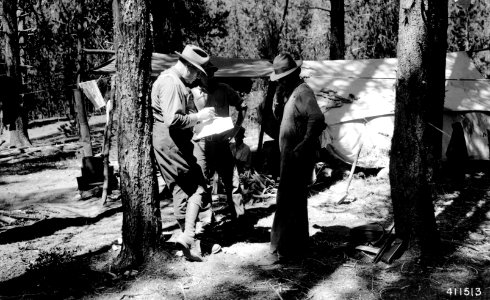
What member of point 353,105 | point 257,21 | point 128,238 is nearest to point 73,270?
point 128,238

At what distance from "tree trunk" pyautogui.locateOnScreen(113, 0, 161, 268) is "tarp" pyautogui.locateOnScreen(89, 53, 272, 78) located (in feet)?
16.8

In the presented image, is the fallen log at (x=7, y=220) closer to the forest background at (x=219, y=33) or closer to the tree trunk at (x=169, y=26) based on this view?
the forest background at (x=219, y=33)

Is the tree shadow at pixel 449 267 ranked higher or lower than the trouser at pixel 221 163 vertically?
lower

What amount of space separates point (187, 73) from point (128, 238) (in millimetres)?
1677

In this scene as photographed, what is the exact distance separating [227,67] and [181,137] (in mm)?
6162

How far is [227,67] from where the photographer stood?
10594 mm

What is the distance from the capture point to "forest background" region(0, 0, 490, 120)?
1741cm

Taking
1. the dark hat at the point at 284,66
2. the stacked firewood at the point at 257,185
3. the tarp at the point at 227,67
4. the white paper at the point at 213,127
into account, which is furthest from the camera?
the tarp at the point at 227,67

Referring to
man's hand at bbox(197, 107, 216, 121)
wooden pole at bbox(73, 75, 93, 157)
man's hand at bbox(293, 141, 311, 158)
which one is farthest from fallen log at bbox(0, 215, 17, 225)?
man's hand at bbox(293, 141, 311, 158)

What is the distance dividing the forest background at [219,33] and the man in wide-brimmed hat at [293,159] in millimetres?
7888

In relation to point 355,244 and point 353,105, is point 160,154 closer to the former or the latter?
point 355,244

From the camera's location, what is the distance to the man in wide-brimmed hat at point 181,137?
449 centimetres

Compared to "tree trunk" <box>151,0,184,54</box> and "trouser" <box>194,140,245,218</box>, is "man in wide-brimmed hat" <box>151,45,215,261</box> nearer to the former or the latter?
"trouser" <box>194,140,245,218</box>

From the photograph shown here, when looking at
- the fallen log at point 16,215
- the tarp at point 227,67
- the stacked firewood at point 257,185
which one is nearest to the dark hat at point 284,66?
the stacked firewood at point 257,185
